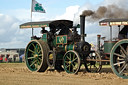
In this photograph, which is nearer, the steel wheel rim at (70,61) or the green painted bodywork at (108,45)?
the green painted bodywork at (108,45)

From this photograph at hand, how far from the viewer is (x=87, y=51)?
12828 millimetres

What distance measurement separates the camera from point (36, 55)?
13.9m

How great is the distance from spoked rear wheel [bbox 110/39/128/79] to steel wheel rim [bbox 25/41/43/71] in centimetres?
434

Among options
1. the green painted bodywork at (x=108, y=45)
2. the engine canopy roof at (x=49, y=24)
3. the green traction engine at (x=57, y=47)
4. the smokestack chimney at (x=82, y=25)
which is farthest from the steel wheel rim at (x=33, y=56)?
the green painted bodywork at (x=108, y=45)

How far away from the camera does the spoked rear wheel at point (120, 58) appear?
1027 centimetres

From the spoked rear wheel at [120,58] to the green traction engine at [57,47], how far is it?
1.84 meters

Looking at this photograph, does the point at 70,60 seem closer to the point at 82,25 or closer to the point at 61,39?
the point at 61,39

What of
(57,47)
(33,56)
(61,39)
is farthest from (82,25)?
(33,56)

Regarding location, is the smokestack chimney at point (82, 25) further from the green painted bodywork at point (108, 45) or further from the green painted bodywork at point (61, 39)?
the green painted bodywork at point (108, 45)

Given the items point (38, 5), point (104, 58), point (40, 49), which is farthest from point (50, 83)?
point (38, 5)

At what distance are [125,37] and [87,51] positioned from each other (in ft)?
7.79

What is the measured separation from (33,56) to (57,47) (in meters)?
1.82

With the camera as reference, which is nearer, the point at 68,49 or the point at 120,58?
the point at 120,58

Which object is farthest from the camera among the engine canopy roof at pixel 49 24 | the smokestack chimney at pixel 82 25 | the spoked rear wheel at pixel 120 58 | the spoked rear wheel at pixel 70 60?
the engine canopy roof at pixel 49 24
